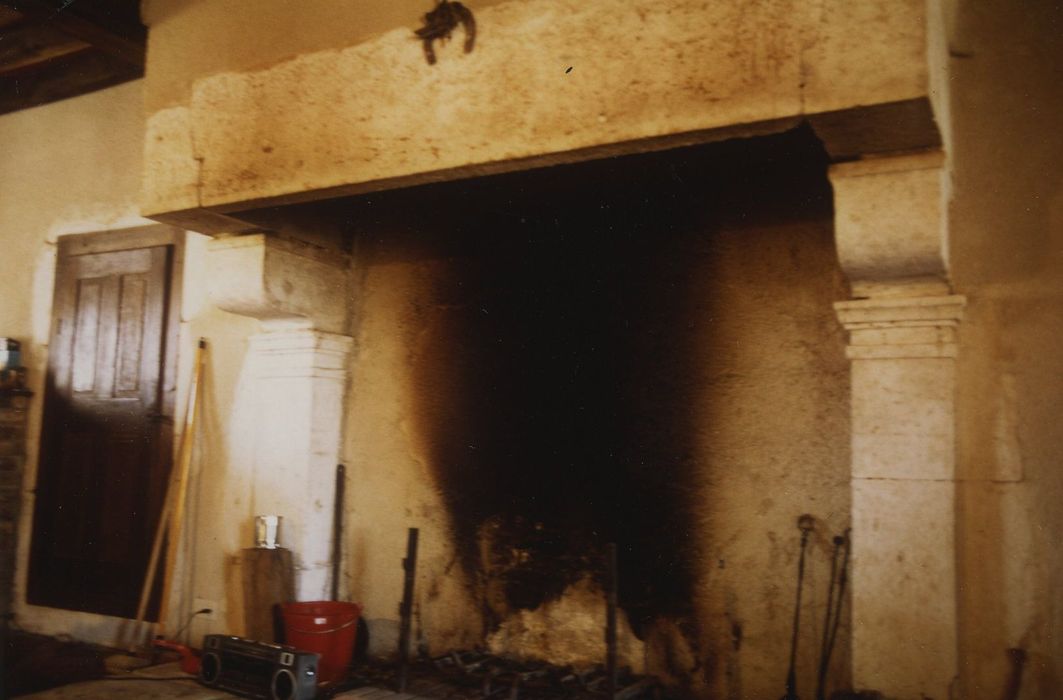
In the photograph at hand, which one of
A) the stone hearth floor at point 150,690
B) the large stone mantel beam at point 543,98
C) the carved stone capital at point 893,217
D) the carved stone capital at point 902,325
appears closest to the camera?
the large stone mantel beam at point 543,98

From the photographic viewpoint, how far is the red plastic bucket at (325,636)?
3.65 m

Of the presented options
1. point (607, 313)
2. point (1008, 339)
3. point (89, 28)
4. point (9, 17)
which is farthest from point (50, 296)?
point (1008, 339)

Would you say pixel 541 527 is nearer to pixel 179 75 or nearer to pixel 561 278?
pixel 561 278

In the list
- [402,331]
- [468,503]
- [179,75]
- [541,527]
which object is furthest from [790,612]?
[179,75]

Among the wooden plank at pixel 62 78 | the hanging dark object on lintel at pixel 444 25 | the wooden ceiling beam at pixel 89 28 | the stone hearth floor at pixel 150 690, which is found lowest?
the stone hearth floor at pixel 150 690

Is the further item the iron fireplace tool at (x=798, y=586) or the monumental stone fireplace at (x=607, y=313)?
the iron fireplace tool at (x=798, y=586)

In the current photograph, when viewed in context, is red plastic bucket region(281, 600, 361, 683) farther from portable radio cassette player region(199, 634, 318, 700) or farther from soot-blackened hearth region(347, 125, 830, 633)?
soot-blackened hearth region(347, 125, 830, 633)

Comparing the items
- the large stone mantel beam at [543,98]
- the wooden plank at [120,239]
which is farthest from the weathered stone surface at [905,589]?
the wooden plank at [120,239]

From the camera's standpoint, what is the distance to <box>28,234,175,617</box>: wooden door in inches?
188

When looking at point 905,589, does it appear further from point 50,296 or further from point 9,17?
point 9,17

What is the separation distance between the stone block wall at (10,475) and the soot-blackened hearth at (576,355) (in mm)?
2840

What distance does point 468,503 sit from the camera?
4.06 m

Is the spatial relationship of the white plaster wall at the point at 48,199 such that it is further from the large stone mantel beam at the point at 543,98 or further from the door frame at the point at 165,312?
the large stone mantel beam at the point at 543,98

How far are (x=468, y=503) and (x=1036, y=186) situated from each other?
283 centimetres
